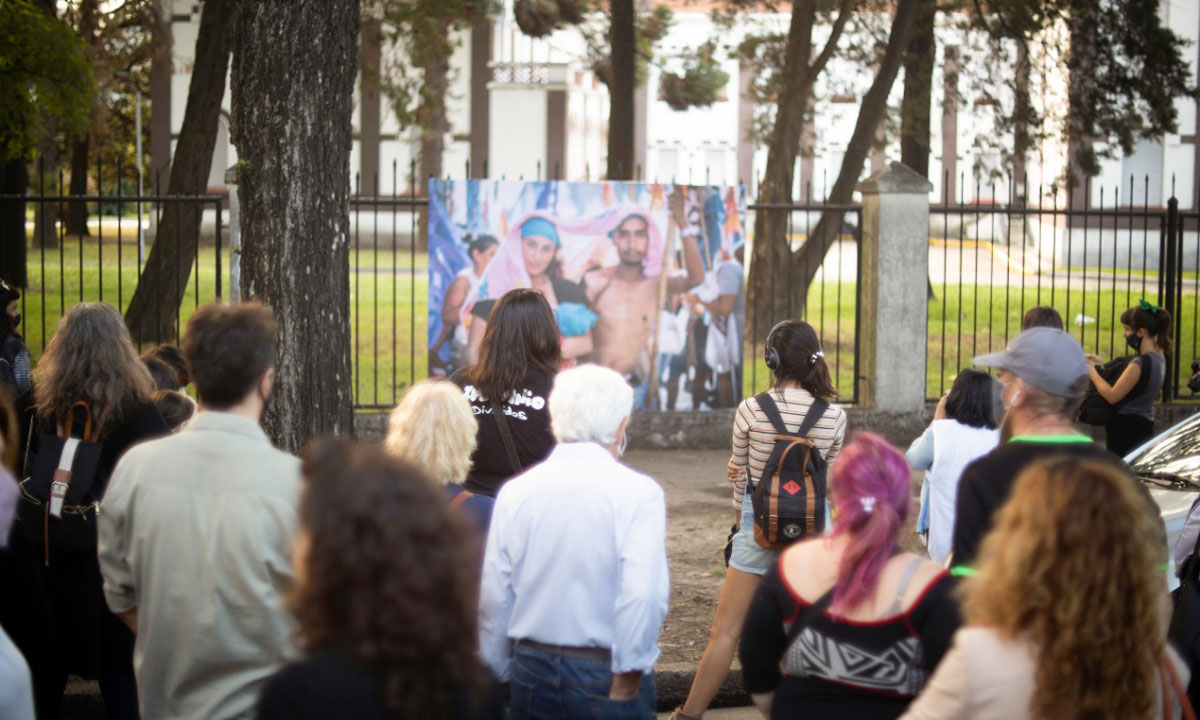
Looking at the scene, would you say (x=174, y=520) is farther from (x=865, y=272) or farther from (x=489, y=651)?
(x=865, y=272)

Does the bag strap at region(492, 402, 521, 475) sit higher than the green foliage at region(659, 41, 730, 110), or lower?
lower

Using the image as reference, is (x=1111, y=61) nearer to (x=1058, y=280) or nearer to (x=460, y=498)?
(x=1058, y=280)

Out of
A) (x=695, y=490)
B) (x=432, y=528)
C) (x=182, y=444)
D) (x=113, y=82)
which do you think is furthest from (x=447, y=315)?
(x=113, y=82)

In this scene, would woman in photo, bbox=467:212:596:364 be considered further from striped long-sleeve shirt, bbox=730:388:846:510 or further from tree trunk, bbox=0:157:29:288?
tree trunk, bbox=0:157:29:288

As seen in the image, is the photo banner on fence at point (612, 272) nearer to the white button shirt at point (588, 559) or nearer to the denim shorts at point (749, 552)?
the denim shorts at point (749, 552)

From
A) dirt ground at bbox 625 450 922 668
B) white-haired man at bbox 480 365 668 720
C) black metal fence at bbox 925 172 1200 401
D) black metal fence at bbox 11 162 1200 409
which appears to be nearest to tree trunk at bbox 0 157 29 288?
black metal fence at bbox 11 162 1200 409

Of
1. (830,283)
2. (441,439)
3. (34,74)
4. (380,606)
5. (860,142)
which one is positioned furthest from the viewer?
(830,283)

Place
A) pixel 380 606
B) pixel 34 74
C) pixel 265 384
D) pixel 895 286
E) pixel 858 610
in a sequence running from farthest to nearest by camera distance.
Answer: pixel 34 74 → pixel 895 286 → pixel 265 384 → pixel 858 610 → pixel 380 606

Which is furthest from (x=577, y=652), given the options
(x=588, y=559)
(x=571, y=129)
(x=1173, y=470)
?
(x=571, y=129)

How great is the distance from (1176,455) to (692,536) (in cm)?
329

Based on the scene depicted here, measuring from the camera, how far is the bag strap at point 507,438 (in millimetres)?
4922

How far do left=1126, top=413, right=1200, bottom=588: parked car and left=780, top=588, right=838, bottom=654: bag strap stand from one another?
10.1 ft

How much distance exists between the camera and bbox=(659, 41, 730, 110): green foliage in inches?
752

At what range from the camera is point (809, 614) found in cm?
321
